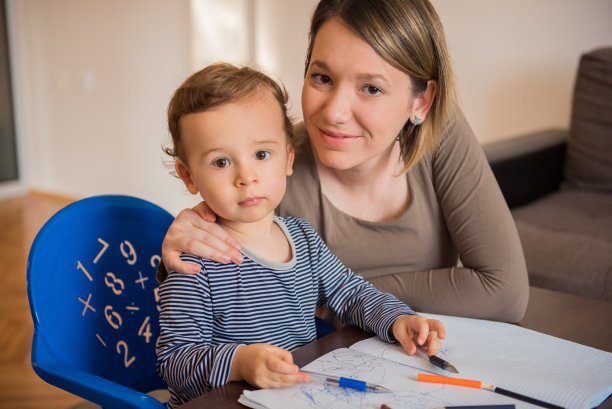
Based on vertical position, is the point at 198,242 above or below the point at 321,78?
below

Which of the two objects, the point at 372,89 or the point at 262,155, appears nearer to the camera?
the point at 262,155

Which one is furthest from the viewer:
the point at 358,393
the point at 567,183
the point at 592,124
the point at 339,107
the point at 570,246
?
the point at 567,183

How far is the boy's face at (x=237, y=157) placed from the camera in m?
0.90

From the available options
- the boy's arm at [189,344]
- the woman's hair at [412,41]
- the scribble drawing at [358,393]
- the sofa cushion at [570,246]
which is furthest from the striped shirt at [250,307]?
the sofa cushion at [570,246]

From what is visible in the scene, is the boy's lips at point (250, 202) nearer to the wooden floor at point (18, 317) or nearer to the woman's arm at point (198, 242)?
the woman's arm at point (198, 242)

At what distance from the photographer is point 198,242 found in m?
0.92

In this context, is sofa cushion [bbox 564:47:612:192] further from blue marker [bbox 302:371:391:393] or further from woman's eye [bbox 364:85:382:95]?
blue marker [bbox 302:371:391:393]

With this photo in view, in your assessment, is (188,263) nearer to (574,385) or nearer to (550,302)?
(574,385)

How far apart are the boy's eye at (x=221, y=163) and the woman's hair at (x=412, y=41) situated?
1.18 feet

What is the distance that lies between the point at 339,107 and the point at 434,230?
378 millimetres

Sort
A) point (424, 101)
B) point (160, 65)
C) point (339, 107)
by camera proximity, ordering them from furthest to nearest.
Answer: point (160, 65) < point (424, 101) < point (339, 107)

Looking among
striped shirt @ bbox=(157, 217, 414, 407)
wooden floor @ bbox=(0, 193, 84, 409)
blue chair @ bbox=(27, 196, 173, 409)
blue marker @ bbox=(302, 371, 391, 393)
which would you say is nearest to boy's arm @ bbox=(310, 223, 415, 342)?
striped shirt @ bbox=(157, 217, 414, 407)

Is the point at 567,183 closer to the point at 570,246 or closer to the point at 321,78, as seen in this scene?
the point at 570,246

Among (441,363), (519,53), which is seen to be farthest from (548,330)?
(519,53)
